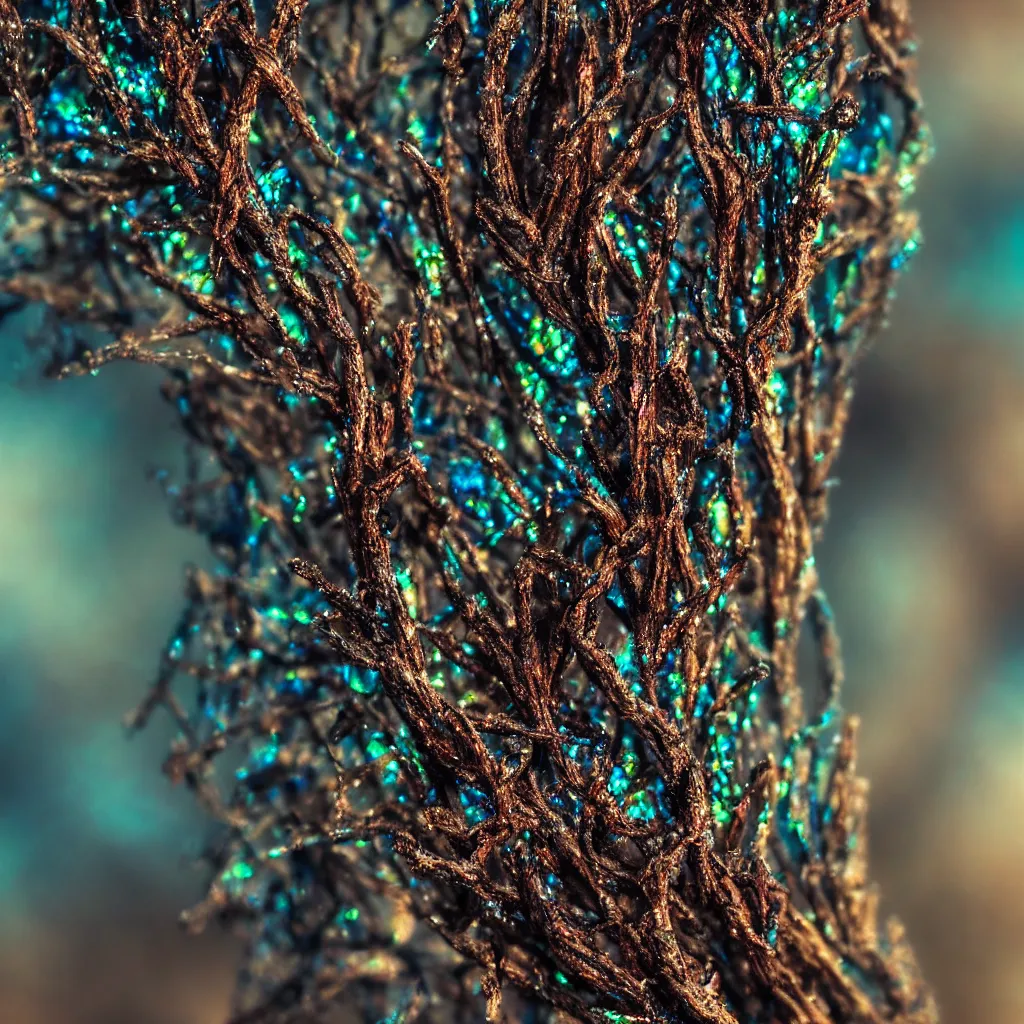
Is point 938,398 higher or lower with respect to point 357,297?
higher

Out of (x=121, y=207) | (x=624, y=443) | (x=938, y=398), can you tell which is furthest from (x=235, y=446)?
(x=938, y=398)

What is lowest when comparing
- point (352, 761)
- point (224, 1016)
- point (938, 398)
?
point (224, 1016)

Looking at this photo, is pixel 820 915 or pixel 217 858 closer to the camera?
pixel 820 915

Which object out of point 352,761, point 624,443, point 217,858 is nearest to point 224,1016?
point 217,858

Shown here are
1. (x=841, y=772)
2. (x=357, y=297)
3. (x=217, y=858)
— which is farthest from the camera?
(x=217, y=858)

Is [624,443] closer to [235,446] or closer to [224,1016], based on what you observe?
[235,446]

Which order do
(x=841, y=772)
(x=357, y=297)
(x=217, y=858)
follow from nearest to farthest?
(x=357, y=297)
(x=841, y=772)
(x=217, y=858)
